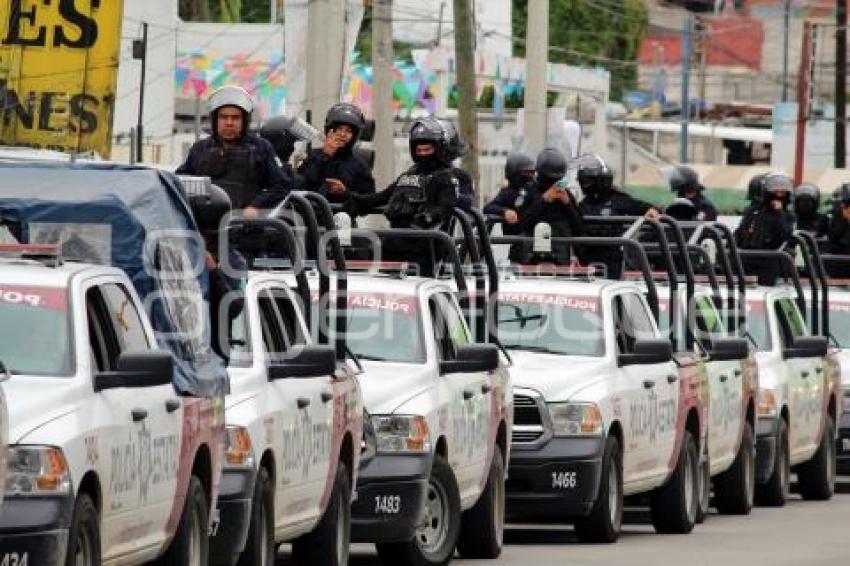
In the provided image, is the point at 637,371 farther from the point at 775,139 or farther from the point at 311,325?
the point at 775,139

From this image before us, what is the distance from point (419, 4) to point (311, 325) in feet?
161

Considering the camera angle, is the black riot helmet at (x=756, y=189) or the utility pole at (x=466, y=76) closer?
the black riot helmet at (x=756, y=189)

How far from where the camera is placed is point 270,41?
54281mm

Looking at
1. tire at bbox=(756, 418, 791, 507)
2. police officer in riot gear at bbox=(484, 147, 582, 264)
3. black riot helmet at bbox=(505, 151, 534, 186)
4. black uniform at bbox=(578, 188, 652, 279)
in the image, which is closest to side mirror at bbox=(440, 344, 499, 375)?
police officer in riot gear at bbox=(484, 147, 582, 264)

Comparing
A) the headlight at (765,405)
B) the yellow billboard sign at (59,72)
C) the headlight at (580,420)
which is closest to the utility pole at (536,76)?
the yellow billboard sign at (59,72)

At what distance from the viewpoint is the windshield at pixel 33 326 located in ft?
37.4

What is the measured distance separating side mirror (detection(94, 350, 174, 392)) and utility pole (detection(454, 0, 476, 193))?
75.9 feet

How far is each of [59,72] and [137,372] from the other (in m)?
14.9

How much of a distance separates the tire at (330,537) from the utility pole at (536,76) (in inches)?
842

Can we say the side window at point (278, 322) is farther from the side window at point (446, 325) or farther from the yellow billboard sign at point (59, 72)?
the yellow billboard sign at point (59, 72)

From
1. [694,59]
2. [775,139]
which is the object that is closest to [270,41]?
[775,139]

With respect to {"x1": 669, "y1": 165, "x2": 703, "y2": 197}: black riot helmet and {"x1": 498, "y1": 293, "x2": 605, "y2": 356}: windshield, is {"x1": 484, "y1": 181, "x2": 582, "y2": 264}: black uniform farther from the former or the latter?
{"x1": 669, "y1": 165, "x2": 703, "y2": 197}: black riot helmet

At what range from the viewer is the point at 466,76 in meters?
35.1

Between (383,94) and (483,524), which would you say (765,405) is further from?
(383,94)
